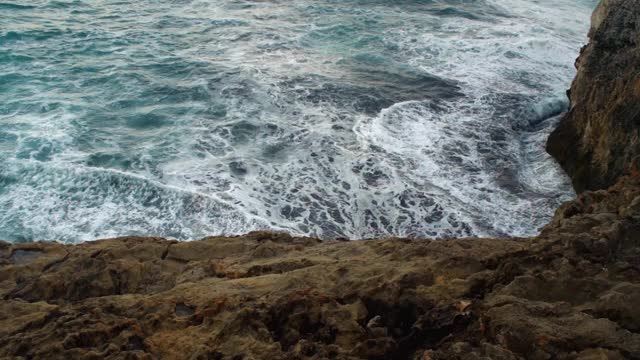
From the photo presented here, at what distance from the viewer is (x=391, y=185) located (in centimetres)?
995

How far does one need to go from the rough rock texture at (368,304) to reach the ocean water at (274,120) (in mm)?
3372

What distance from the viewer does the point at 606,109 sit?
30.7 ft

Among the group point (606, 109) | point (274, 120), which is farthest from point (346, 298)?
point (274, 120)

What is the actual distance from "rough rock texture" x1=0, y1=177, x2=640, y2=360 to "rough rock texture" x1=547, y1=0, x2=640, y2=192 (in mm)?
3547

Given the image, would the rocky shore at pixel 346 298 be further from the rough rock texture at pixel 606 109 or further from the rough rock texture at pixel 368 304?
the rough rock texture at pixel 606 109

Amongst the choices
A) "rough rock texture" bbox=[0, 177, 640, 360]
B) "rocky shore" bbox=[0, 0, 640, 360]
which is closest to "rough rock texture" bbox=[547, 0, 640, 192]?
"rocky shore" bbox=[0, 0, 640, 360]

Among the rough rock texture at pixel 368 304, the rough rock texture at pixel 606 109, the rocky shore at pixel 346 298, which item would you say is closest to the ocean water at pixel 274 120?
the rough rock texture at pixel 606 109

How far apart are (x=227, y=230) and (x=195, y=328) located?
440 centimetres

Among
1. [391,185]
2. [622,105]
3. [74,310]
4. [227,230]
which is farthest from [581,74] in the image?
[74,310]

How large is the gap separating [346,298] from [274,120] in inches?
326

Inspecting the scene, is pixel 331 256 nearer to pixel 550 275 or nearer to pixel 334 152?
pixel 550 275

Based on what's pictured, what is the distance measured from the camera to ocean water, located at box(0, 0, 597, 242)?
9.14 meters

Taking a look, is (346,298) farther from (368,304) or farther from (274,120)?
(274,120)

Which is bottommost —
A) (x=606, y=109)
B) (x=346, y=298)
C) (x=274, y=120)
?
(x=274, y=120)
